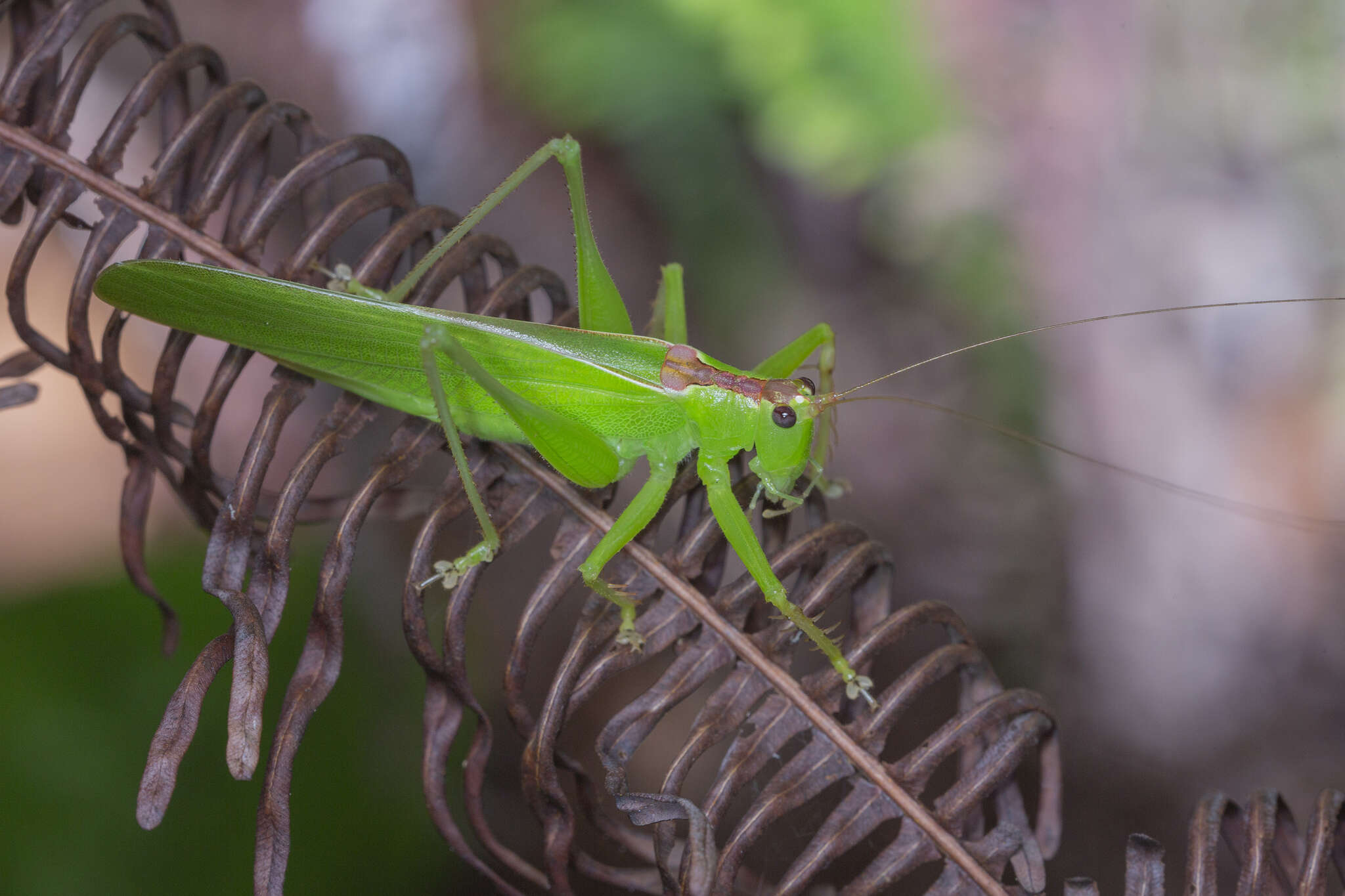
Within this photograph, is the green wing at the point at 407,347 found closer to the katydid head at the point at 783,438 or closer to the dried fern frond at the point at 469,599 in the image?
the dried fern frond at the point at 469,599

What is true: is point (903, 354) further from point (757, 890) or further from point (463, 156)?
point (757, 890)

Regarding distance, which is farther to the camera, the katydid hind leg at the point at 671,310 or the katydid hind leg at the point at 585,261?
the katydid hind leg at the point at 671,310

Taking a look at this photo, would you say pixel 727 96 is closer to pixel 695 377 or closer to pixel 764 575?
pixel 695 377

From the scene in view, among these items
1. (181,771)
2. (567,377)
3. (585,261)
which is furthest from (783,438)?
(181,771)

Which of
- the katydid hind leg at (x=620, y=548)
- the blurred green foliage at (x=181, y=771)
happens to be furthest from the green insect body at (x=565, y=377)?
the blurred green foliage at (x=181, y=771)

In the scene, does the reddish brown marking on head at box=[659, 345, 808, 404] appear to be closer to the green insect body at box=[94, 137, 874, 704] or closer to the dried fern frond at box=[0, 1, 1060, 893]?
the green insect body at box=[94, 137, 874, 704]

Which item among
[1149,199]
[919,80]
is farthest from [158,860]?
[1149,199]

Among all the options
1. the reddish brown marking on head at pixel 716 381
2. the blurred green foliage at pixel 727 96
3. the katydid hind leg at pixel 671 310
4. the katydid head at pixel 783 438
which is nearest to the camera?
the katydid head at pixel 783 438
